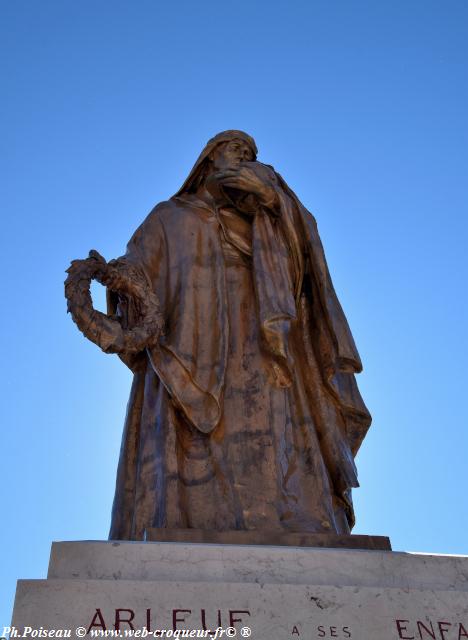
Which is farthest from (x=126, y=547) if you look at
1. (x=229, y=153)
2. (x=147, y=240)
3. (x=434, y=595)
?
(x=229, y=153)

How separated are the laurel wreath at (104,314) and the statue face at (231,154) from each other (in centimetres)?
174

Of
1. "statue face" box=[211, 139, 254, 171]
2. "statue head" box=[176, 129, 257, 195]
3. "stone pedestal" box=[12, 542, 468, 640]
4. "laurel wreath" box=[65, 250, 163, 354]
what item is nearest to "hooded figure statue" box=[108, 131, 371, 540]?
"laurel wreath" box=[65, 250, 163, 354]

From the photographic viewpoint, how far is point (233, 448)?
5.65 m

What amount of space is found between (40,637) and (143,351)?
112 inches

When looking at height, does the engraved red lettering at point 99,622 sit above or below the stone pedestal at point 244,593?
below

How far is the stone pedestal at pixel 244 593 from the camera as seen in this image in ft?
12.3

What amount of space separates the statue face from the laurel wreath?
174cm

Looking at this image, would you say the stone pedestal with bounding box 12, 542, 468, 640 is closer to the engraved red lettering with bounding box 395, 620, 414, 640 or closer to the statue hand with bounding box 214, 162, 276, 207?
the engraved red lettering with bounding box 395, 620, 414, 640

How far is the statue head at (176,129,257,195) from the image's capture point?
7.47 m

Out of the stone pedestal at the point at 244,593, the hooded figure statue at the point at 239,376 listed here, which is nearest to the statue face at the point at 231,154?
the hooded figure statue at the point at 239,376

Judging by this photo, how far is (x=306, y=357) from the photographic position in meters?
6.38

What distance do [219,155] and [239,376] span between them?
240 centimetres

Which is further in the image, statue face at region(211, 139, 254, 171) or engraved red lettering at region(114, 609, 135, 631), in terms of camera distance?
statue face at region(211, 139, 254, 171)

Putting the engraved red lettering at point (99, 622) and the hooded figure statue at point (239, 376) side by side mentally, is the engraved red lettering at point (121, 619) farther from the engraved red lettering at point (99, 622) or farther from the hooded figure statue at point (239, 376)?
the hooded figure statue at point (239, 376)
